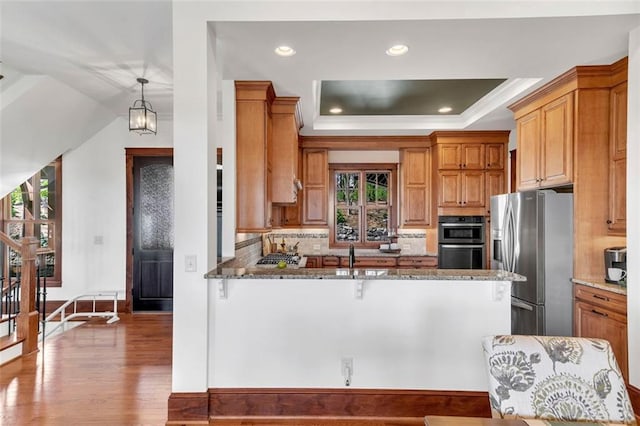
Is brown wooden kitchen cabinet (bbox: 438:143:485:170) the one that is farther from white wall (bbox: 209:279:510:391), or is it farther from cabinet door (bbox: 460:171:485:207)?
white wall (bbox: 209:279:510:391)

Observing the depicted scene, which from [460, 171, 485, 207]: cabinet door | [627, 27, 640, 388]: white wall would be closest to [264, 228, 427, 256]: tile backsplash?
[460, 171, 485, 207]: cabinet door

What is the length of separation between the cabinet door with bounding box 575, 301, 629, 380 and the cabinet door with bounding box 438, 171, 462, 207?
2.34 metres

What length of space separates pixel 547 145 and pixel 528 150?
30cm

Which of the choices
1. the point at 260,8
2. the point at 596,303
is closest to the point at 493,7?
the point at 260,8

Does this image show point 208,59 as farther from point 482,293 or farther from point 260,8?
point 482,293

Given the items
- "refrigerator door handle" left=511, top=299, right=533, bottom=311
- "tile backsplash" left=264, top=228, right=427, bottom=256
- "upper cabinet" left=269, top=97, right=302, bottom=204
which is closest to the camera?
"refrigerator door handle" left=511, top=299, right=533, bottom=311

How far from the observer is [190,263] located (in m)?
2.23

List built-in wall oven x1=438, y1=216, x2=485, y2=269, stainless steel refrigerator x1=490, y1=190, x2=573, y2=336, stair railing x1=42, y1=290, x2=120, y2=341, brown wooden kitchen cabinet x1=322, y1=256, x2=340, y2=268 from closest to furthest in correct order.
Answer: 1. stainless steel refrigerator x1=490, y1=190, x2=573, y2=336
2. stair railing x1=42, y1=290, x2=120, y2=341
3. built-in wall oven x1=438, y1=216, x2=485, y2=269
4. brown wooden kitchen cabinet x1=322, y1=256, x2=340, y2=268

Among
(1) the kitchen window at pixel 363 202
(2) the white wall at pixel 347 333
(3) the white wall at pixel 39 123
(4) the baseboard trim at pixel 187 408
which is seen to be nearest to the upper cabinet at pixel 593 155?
(2) the white wall at pixel 347 333

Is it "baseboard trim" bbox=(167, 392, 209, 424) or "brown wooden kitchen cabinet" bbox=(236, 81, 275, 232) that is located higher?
"brown wooden kitchen cabinet" bbox=(236, 81, 275, 232)

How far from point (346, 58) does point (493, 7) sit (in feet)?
3.35

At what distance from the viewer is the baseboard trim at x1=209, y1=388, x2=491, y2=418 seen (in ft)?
7.42

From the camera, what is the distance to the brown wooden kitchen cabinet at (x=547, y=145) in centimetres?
315

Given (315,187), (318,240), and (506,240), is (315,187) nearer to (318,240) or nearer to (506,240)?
(318,240)
